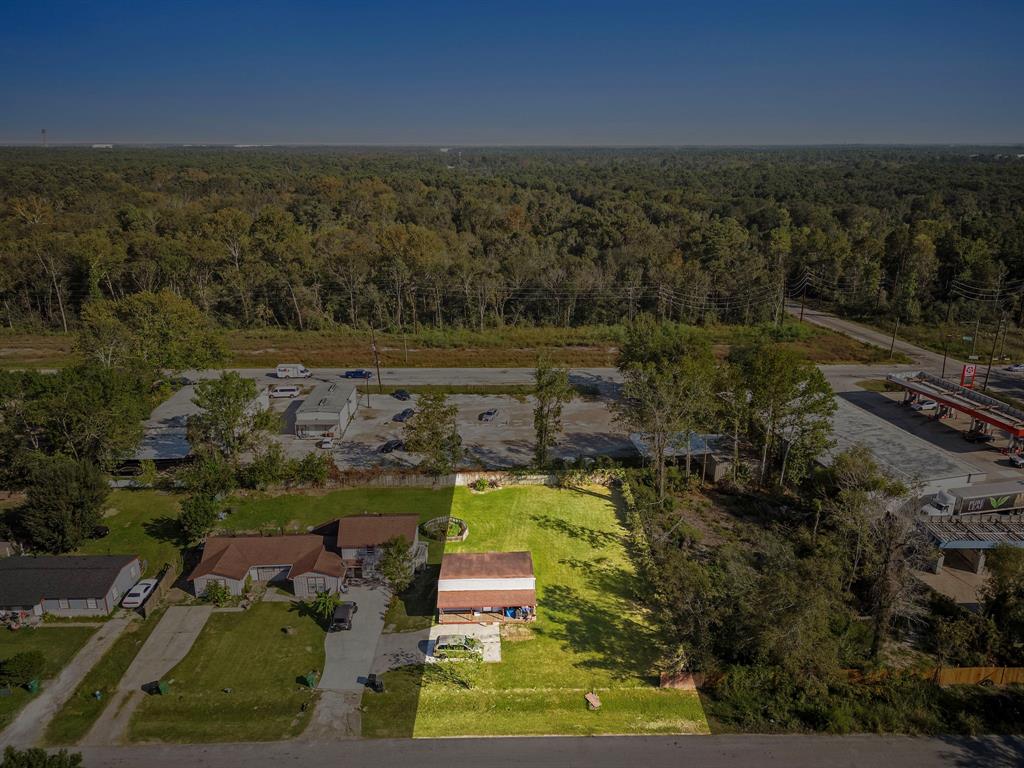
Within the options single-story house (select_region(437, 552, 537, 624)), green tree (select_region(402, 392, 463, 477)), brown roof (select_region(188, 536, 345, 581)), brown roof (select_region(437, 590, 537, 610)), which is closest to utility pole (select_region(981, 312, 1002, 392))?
green tree (select_region(402, 392, 463, 477))

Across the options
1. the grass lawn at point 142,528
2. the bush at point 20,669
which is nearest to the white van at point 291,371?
the grass lawn at point 142,528

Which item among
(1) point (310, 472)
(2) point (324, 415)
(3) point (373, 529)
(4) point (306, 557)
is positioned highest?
(2) point (324, 415)

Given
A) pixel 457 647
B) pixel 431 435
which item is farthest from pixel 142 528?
pixel 457 647

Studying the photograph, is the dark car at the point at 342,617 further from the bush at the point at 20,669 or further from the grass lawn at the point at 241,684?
the bush at the point at 20,669

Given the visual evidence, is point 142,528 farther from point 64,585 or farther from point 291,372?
point 291,372

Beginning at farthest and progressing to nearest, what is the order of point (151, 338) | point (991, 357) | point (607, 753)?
point (991, 357) < point (151, 338) < point (607, 753)

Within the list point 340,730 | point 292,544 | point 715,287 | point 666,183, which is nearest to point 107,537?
point 292,544

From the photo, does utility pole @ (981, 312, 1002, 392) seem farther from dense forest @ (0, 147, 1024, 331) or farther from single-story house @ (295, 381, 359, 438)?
single-story house @ (295, 381, 359, 438)

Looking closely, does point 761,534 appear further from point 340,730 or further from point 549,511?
point 340,730
